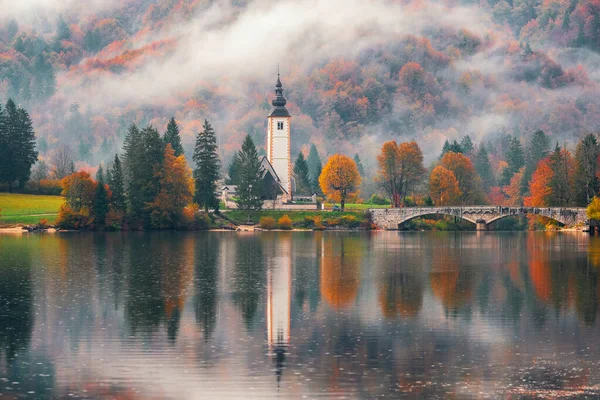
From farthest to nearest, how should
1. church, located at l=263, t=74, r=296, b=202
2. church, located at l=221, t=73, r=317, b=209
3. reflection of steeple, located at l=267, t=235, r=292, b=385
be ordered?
church, located at l=263, t=74, r=296, b=202
church, located at l=221, t=73, r=317, b=209
reflection of steeple, located at l=267, t=235, r=292, b=385

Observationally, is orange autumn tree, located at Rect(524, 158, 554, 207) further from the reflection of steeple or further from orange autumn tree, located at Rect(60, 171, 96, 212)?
the reflection of steeple

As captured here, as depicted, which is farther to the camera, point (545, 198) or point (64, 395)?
point (545, 198)

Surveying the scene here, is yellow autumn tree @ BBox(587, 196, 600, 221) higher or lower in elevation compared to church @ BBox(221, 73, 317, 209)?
lower

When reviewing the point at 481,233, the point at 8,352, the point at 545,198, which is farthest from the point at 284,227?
the point at 8,352

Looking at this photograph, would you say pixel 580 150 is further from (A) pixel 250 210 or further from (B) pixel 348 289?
(B) pixel 348 289

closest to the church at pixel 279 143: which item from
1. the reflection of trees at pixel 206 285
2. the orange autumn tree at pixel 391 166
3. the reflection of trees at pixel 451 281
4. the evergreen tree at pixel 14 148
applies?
the orange autumn tree at pixel 391 166

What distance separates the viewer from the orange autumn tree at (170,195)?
13875 cm

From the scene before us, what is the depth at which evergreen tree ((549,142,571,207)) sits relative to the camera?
15250cm

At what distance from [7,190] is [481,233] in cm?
7222

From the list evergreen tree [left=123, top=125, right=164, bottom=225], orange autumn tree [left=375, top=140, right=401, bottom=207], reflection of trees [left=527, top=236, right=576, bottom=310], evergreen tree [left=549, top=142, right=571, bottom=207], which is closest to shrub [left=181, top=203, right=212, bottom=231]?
evergreen tree [left=123, top=125, right=164, bottom=225]

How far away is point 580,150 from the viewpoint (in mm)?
149625

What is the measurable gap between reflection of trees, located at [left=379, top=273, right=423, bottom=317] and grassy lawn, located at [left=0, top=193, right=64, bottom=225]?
258 feet

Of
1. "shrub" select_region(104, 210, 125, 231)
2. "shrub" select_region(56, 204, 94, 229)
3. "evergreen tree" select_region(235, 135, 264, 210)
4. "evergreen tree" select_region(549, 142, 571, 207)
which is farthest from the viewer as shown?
"evergreen tree" select_region(235, 135, 264, 210)

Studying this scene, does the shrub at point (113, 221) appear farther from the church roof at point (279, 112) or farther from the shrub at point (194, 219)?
the church roof at point (279, 112)
